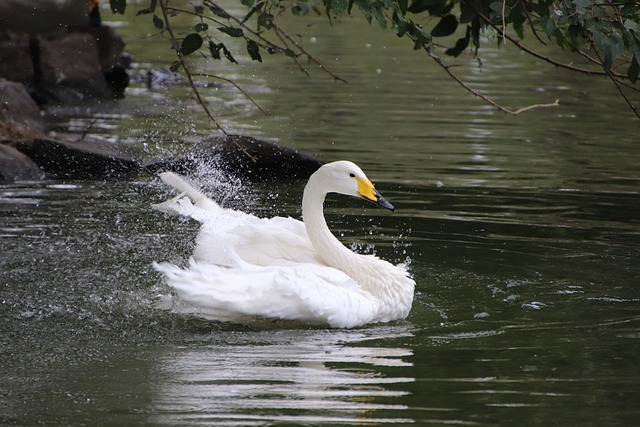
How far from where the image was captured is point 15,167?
11430 millimetres

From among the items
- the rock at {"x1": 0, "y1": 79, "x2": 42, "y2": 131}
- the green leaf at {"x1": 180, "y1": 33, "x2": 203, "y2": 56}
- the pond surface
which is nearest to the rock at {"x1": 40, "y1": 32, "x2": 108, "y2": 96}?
the pond surface

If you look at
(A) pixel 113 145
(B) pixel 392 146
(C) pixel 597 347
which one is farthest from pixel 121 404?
(B) pixel 392 146

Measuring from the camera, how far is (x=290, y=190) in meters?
11.2

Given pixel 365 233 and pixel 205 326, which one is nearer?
pixel 205 326

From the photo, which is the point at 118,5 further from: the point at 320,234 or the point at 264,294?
the point at 264,294

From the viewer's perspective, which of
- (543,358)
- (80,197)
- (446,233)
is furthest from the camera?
(80,197)

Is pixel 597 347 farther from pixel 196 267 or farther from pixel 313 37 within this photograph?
pixel 313 37

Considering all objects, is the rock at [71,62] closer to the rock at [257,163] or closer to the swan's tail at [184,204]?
the rock at [257,163]

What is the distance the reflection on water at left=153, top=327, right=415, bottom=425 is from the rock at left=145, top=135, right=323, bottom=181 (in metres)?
5.46

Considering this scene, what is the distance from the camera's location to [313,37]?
79.7 feet

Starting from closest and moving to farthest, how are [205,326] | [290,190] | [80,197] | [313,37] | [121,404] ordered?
[121,404] → [205,326] → [80,197] → [290,190] → [313,37]

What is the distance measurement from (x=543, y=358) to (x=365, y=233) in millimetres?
3459

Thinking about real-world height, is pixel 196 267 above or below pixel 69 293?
above

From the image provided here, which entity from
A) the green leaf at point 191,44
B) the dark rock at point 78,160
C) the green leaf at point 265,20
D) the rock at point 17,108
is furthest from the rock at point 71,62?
the green leaf at point 191,44
